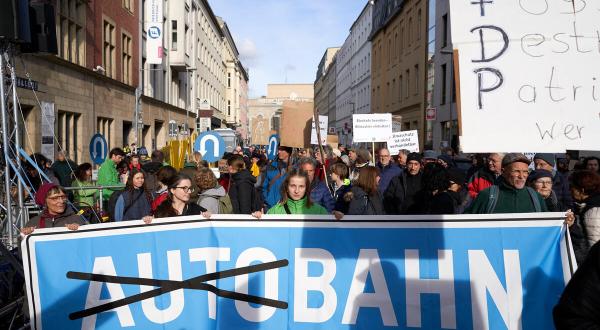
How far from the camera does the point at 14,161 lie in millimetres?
6883

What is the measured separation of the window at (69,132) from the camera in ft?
57.5

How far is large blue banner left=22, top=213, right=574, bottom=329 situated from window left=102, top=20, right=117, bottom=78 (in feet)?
66.4

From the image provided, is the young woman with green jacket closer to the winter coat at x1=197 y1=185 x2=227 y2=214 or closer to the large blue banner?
the large blue banner

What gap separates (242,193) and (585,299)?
5.39 m

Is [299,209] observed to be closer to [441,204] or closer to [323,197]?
[441,204]

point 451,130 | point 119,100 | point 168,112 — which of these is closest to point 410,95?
point 451,130

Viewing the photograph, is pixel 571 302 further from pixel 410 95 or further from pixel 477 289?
pixel 410 95

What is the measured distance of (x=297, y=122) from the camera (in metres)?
7.82

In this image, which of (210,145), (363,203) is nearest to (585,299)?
(363,203)

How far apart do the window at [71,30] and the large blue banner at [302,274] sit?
49.7 feet

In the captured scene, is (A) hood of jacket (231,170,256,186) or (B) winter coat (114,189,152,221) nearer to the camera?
(B) winter coat (114,189,152,221)

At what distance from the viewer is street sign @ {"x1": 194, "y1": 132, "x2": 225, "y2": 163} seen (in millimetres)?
10203

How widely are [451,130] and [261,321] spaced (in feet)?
72.7

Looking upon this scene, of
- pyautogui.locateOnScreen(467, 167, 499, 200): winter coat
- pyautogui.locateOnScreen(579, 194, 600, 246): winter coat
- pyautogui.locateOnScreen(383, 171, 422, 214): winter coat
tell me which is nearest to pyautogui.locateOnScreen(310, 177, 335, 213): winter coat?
pyautogui.locateOnScreen(383, 171, 422, 214): winter coat
